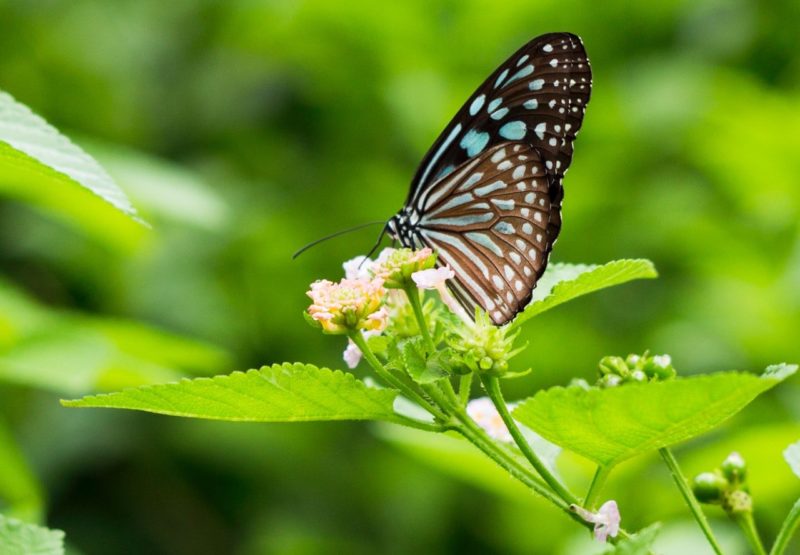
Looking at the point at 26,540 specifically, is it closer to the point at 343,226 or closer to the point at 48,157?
the point at 48,157

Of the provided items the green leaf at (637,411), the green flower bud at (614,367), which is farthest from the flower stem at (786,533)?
the green flower bud at (614,367)

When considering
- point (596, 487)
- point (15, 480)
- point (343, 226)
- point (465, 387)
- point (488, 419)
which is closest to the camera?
point (596, 487)

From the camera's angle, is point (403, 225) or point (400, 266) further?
point (403, 225)

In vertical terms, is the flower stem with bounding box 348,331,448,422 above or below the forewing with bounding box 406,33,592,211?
below

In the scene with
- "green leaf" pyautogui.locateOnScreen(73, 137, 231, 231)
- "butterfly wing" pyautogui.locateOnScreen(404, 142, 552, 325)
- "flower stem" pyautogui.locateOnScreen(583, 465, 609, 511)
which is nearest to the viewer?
"flower stem" pyautogui.locateOnScreen(583, 465, 609, 511)

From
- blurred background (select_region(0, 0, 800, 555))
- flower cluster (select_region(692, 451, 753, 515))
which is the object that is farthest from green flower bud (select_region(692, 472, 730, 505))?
blurred background (select_region(0, 0, 800, 555))

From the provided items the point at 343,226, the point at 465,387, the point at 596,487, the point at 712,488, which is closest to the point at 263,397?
the point at 465,387

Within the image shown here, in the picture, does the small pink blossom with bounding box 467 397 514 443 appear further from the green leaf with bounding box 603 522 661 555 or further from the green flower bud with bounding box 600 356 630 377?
the green leaf with bounding box 603 522 661 555

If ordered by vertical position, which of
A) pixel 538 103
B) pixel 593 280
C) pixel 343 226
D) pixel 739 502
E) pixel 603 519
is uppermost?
pixel 343 226
